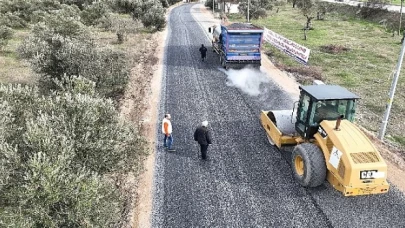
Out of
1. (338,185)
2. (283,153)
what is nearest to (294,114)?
(283,153)

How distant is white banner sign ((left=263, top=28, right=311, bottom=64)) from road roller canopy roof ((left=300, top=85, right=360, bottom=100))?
43.9 ft

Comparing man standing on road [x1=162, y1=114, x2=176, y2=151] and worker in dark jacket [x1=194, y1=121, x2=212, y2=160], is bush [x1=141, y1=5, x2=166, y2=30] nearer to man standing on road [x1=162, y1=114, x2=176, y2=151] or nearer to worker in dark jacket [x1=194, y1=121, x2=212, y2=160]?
man standing on road [x1=162, y1=114, x2=176, y2=151]

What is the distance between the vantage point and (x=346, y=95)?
10.5 m

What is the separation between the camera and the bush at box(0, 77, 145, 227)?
6.75m

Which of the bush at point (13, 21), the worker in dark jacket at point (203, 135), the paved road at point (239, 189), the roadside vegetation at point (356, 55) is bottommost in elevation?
the paved road at point (239, 189)

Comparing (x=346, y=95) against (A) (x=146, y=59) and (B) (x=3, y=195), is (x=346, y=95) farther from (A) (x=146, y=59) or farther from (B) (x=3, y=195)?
(A) (x=146, y=59)

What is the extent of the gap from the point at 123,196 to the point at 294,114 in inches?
275

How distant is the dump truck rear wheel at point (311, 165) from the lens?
32.0 ft

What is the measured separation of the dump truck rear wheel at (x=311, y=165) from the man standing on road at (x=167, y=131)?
4.69 m

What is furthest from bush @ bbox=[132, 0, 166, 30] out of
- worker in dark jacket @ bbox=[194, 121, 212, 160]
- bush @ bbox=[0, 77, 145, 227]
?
bush @ bbox=[0, 77, 145, 227]

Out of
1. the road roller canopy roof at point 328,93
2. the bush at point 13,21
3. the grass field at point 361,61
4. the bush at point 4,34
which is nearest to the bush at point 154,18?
the bush at point 13,21

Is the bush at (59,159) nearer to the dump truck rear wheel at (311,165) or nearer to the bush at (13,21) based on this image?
the dump truck rear wheel at (311,165)

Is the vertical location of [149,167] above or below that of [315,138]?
below

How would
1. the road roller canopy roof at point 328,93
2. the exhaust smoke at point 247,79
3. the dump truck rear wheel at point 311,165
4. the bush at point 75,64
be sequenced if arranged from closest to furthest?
the dump truck rear wheel at point 311,165 → the road roller canopy roof at point 328,93 → the bush at point 75,64 → the exhaust smoke at point 247,79
